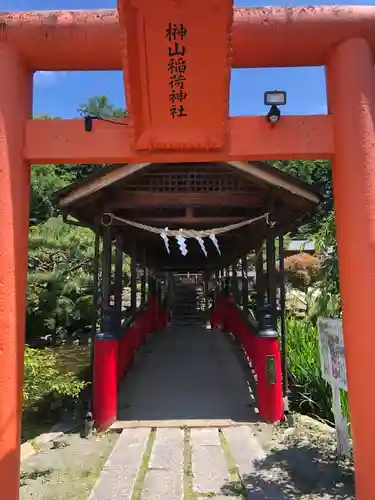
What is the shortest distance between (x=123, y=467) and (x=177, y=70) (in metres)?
4.39

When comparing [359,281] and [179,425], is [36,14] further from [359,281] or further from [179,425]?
[179,425]

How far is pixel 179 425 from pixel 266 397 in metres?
1.46

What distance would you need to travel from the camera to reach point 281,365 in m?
7.90

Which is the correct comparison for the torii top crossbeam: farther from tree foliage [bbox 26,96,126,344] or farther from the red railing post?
tree foliage [bbox 26,96,126,344]

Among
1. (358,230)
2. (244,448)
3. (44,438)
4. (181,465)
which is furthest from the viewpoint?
(44,438)

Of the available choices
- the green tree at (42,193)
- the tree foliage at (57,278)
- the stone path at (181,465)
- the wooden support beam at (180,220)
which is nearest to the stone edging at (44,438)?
the stone path at (181,465)

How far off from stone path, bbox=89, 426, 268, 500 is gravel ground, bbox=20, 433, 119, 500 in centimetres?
16

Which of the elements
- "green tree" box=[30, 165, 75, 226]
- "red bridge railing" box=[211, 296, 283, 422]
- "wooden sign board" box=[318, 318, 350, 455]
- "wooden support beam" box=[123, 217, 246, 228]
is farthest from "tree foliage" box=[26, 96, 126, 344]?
"wooden sign board" box=[318, 318, 350, 455]

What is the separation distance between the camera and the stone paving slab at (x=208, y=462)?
16.0 ft

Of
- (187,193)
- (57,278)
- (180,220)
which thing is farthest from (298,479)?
(57,278)

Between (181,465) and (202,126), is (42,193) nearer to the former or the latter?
(181,465)

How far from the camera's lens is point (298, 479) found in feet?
16.5

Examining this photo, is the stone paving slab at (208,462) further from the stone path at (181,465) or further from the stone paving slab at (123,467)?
the stone paving slab at (123,467)

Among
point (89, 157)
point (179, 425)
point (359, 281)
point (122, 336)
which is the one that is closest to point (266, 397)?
point (179, 425)
